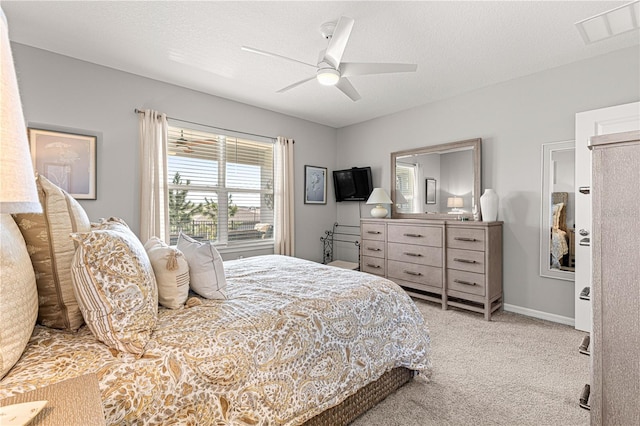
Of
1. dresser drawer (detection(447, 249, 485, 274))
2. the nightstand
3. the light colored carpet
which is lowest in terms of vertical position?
the light colored carpet

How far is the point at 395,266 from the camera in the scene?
13.4 feet

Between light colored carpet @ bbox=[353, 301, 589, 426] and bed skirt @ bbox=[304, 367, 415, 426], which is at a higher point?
bed skirt @ bbox=[304, 367, 415, 426]

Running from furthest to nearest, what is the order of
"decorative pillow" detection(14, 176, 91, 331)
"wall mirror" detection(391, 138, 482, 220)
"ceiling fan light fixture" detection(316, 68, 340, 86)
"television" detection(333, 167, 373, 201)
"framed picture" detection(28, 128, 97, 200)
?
"television" detection(333, 167, 373, 201), "wall mirror" detection(391, 138, 482, 220), "framed picture" detection(28, 128, 97, 200), "ceiling fan light fixture" detection(316, 68, 340, 86), "decorative pillow" detection(14, 176, 91, 331)

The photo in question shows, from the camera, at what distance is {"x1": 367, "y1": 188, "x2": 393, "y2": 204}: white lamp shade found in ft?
14.8

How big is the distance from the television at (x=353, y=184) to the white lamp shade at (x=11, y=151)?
4.67 meters

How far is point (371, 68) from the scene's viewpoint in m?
2.38

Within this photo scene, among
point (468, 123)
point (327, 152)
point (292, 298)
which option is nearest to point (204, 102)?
point (327, 152)

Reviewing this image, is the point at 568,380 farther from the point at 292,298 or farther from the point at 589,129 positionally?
the point at 589,129

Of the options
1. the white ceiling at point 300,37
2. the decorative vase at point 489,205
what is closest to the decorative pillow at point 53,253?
the white ceiling at point 300,37

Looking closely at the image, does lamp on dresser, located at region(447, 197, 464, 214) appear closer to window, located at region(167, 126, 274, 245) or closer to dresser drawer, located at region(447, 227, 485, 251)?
dresser drawer, located at region(447, 227, 485, 251)

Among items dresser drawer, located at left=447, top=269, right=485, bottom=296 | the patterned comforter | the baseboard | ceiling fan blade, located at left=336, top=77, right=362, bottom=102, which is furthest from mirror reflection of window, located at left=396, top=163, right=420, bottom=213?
the patterned comforter

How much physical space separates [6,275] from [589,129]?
423 cm

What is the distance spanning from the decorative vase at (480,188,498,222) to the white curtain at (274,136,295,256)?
8.61 ft

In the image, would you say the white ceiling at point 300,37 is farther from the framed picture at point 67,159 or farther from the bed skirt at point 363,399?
the bed skirt at point 363,399
